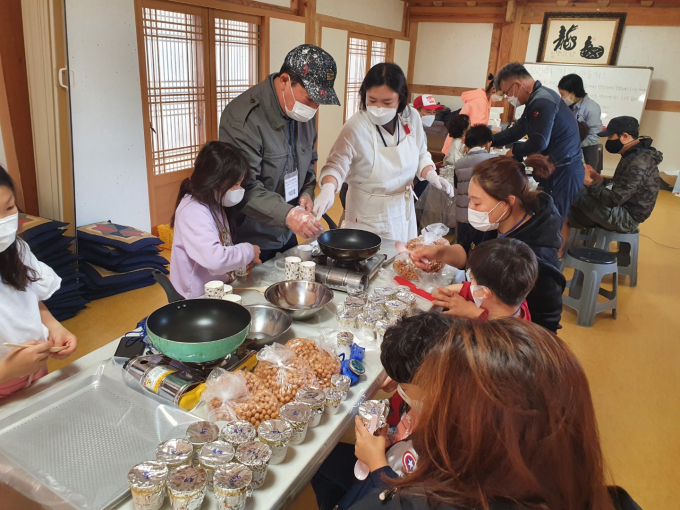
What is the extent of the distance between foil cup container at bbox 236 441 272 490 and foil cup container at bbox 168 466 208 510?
0.08 metres

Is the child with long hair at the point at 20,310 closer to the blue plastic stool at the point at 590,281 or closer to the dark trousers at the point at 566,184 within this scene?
the blue plastic stool at the point at 590,281

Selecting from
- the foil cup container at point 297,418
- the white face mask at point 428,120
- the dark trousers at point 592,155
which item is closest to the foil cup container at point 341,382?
the foil cup container at point 297,418

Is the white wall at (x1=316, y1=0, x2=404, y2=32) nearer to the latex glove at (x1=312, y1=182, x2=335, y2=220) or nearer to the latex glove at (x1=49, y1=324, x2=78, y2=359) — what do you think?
the latex glove at (x1=312, y1=182, x2=335, y2=220)

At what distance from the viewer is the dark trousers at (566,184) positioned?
3725mm

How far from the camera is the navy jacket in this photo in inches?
136

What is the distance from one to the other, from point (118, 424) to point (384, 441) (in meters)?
0.62

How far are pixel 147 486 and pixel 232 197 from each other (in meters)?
1.19

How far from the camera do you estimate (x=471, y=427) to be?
774mm

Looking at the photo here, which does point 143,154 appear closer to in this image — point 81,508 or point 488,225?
point 488,225

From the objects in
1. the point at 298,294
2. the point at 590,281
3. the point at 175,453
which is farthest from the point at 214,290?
the point at 590,281

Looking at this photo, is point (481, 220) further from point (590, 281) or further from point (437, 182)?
point (590, 281)

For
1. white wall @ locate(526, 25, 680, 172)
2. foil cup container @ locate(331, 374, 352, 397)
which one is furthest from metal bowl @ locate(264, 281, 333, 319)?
white wall @ locate(526, 25, 680, 172)

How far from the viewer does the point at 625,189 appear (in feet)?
11.5

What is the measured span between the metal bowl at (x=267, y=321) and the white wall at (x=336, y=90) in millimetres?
5082
